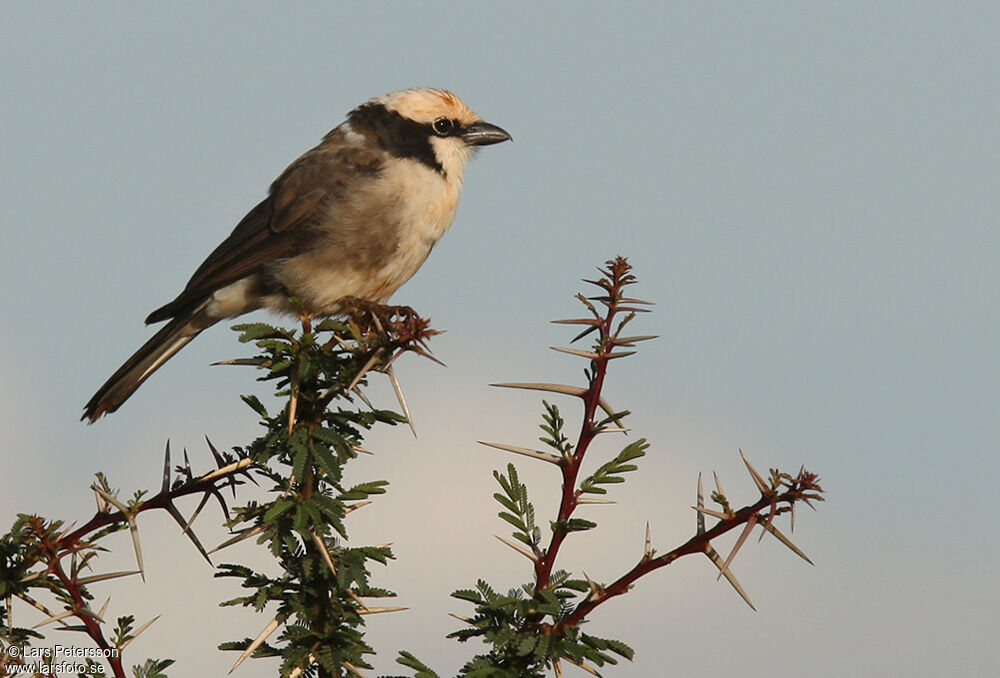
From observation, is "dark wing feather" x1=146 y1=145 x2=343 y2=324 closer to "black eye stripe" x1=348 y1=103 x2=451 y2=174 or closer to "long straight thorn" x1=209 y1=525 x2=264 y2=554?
"black eye stripe" x1=348 y1=103 x2=451 y2=174

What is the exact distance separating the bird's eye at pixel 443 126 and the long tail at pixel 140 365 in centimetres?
197

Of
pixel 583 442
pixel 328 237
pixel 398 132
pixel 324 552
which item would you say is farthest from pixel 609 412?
pixel 398 132

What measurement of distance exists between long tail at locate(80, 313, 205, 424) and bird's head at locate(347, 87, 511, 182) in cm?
170

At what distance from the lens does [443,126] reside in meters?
7.55

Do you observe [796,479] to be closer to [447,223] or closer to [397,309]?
[397,309]

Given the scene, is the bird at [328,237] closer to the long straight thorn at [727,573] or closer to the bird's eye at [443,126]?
the bird's eye at [443,126]

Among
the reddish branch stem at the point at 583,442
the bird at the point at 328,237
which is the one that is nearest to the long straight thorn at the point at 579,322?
the reddish branch stem at the point at 583,442

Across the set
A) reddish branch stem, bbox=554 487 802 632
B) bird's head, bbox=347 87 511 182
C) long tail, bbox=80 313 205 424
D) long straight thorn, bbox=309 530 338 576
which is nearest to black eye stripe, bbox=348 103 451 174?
bird's head, bbox=347 87 511 182

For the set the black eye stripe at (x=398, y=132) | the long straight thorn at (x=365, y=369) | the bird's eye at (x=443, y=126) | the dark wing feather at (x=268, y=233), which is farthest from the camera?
the bird's eye at (x=443, y=126)

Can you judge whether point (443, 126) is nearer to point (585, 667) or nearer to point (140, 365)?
point (140, 365)

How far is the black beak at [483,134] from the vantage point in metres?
7.59

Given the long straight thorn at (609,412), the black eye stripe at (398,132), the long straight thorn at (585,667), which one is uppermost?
the black eye stripe at (398,132)

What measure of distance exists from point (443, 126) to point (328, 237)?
135 cm

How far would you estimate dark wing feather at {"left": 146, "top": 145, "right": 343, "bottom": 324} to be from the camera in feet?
22.4
